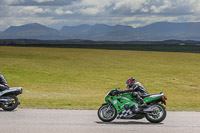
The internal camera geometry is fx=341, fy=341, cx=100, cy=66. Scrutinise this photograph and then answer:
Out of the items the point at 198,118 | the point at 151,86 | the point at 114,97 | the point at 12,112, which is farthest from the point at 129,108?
the point at 151,86

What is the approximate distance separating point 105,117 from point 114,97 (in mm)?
863

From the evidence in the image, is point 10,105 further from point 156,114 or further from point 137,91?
point 156,114

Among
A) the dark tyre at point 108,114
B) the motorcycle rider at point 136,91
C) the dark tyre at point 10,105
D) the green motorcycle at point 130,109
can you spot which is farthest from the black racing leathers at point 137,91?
the dark tyre at point 10,105

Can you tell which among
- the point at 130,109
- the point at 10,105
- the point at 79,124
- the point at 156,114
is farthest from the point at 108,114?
the point at 10,105

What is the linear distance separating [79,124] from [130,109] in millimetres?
2070

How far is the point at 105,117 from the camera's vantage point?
13.4 meters

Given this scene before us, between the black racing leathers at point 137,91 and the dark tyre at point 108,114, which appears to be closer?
the black racing leathers at point 137,91

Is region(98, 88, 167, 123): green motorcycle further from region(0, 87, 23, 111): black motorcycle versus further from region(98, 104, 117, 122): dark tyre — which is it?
region(0, 87, 23, 111): black motorcycle

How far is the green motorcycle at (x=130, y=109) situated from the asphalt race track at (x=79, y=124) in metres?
0.27

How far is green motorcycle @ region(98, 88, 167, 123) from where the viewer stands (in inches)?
516

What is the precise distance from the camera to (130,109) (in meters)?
13.1

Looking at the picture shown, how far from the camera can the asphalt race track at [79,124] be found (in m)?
11.5

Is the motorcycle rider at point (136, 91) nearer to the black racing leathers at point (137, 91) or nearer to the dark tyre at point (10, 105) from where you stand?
the black racing leathers at point (137, 91)

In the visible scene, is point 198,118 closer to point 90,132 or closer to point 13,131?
point 90,132
